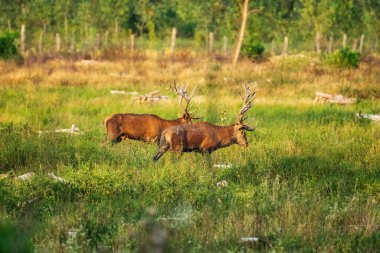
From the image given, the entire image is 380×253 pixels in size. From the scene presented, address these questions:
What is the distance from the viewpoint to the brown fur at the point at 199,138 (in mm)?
10336

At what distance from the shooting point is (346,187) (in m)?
A: 8.73

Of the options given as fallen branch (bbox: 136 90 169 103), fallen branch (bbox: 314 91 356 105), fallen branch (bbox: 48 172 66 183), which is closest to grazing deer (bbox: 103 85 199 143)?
fallen branch (bbox: 48 172 66 183)

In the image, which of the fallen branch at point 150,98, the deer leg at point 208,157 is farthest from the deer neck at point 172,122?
the fallen branch at point 150,98

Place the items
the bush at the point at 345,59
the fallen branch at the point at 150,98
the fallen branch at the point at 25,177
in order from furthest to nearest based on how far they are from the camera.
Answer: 1. the bush at the point at 345,59
2. the fallen branch at the point at 150,98
3. the fallen branch at the point at 25,177

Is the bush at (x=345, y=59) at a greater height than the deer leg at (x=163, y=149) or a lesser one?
greater

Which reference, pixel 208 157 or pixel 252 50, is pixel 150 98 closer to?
pixel 208 157

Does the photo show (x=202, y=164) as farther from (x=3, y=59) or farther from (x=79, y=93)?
(x=3, y=59)

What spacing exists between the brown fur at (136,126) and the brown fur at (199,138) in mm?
1473

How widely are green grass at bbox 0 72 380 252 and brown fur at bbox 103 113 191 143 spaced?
240 mm

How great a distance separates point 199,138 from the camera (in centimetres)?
1057

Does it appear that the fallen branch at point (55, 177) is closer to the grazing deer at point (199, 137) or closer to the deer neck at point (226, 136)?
the grazing deer at point (199, 137)

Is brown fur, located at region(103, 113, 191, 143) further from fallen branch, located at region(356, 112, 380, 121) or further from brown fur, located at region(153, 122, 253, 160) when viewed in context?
fallen branch, located at region(356, 112, 380, 121)

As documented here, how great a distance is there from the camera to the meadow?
6113 mm

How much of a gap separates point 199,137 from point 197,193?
2.80 meters
